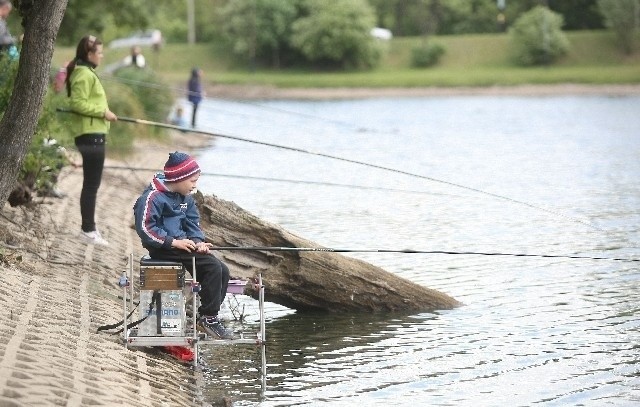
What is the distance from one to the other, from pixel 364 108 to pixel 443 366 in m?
43.2

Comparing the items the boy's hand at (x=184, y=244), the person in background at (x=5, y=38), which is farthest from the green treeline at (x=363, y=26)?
the boy's hand at (x=184, y=244)

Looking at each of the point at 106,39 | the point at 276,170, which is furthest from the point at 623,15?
the point at 276,170

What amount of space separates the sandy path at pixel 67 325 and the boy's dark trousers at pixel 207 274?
16.4 inches

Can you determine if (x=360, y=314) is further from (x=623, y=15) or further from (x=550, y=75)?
(x=623, y=15)

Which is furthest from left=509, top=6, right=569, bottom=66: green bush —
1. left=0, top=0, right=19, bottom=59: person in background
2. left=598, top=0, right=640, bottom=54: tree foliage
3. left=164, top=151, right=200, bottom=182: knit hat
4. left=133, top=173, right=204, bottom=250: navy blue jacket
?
left=164, top=151, right=200, bottom=182: knit hat

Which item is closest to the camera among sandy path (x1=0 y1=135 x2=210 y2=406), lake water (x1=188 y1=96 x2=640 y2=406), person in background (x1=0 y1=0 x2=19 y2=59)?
sandy path (x1=0 y1=135 x2=210 y2=406)

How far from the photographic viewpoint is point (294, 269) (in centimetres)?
1070

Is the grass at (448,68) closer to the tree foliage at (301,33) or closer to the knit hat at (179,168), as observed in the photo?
the tree foliage at (301,33)

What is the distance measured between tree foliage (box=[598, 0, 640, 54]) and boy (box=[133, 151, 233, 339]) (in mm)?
69416

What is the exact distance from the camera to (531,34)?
251 feet

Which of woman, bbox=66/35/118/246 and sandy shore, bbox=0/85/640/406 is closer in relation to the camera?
sandy shore, bbox=0/85/640/406

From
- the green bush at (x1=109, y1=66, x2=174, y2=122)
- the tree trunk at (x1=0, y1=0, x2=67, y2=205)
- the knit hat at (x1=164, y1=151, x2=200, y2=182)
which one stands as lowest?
the green bush at (x1=109, y1=66, x2=174, y2=122)

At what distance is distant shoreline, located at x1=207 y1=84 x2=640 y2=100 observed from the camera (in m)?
61.1

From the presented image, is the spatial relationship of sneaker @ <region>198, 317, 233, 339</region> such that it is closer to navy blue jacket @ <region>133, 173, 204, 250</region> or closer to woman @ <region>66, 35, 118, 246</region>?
navy blue jacket @ <region>133, 173, 204, 250</region>
